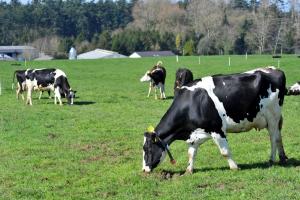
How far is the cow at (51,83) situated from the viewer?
2417cm

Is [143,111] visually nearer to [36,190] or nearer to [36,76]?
[36,76]

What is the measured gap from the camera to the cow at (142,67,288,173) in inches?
405

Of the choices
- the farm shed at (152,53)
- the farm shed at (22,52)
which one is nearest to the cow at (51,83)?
the farm shed at (152,53)

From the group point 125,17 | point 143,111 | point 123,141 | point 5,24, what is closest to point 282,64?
point 143,111

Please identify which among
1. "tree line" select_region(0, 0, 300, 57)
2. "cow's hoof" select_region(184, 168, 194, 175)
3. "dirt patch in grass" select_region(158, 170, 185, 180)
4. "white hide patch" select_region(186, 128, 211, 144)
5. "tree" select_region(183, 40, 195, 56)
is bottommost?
"dirt patch in grass" select_region(158, 170, 185, 180)

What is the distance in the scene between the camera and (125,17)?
190m

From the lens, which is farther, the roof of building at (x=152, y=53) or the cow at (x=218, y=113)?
the roof of building at (x=152, y=53)

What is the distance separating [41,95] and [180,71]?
8.56 meters

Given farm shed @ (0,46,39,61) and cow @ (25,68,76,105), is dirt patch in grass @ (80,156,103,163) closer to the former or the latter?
cow @ (25,68,76,105)

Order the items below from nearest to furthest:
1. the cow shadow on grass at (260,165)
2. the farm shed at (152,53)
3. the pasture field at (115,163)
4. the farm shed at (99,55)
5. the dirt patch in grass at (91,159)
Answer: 1. the pasture field at (115,163)
2. the cow shadow on grass at (260,165)
3. the dirt patch in grass at (91,159)
4. the farm shed at (152,53)
5. the farm shed at (99,55)

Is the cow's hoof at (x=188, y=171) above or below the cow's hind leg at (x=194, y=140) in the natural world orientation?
below

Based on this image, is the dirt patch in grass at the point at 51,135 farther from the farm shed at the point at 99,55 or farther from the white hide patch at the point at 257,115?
the farm shed at the point at 99,55

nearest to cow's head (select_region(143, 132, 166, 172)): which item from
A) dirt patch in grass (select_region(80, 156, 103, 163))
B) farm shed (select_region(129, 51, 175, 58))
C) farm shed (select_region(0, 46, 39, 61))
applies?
dirt patch in grass (select_region(80, 156, 103, 163))

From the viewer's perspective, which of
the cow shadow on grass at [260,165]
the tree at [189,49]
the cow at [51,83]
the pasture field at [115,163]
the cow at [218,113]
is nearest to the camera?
the pasture field at [115,163]
